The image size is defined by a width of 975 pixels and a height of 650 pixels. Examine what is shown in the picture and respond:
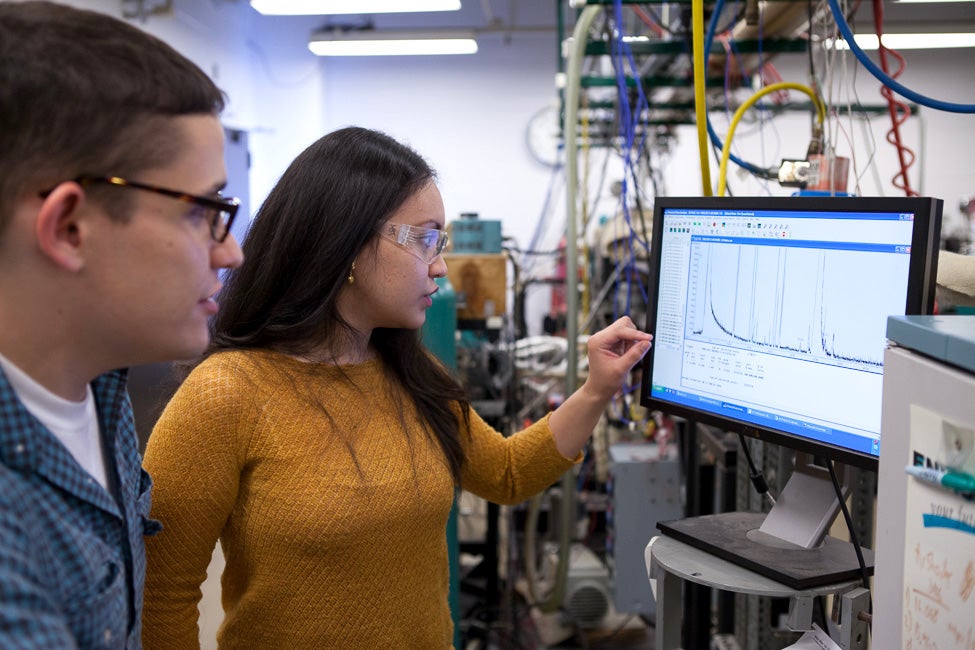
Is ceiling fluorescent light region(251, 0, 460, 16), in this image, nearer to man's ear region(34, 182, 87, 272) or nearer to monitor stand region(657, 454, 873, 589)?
monitor stand region(657, 454, 873, 589)

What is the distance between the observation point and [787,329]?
1.05 m

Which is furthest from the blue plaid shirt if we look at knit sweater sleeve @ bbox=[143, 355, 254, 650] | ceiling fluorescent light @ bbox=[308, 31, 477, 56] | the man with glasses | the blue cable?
ceiling fluorescent light @ bbox=[308, 31, 477, 56]

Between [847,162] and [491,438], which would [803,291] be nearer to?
[847,162]

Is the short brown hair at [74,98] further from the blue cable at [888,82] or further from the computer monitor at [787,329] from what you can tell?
the blue cable at [888,82]

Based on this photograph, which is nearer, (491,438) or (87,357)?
(87,357)

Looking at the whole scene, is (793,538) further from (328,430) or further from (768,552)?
(328,430)

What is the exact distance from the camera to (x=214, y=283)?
740 millimetres

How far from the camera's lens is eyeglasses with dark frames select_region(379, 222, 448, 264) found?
1160 millimetres

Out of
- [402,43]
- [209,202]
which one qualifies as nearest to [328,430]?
[209,202]

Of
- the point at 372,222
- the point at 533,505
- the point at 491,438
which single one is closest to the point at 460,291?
the point at 533,505

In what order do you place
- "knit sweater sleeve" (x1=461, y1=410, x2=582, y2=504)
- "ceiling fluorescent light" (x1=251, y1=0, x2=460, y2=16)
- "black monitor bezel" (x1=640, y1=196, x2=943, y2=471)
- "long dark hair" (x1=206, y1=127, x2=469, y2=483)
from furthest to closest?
"ceiling fluorescent light" (x1=251, y1=0, x2=460, y2=16) < "knit sweater sleeve" (x1=461, y1=410, x2=582, y2=504) < "long dark hair" (x1=206, y1=127, x2=469, y2=483) < "black monitor bezel" (x1=640, y1=196, x2=943, y2=471)

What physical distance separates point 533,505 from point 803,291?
Answer: 192cm

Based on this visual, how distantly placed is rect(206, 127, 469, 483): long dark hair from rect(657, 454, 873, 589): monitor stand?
390mm

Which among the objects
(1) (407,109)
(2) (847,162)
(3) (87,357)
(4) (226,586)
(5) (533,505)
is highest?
(1) (407,109)
